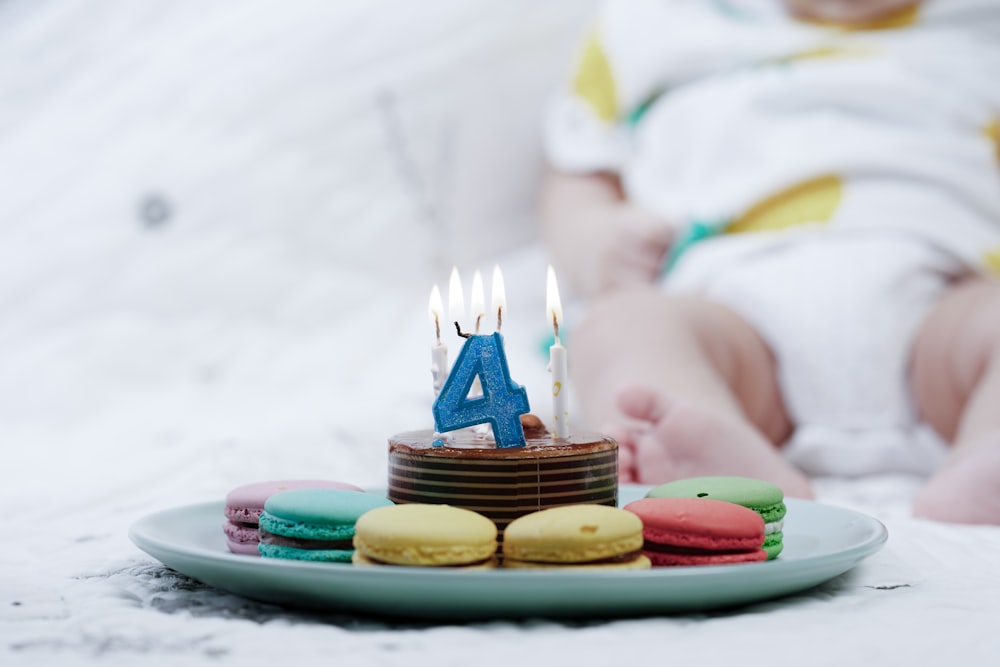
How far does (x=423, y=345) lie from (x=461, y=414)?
2.95 feet

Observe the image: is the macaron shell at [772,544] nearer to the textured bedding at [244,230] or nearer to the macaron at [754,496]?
the macaron at [754,496]

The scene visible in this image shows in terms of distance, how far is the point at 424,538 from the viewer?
1.82ft

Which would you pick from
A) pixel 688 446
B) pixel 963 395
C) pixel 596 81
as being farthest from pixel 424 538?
pixel 596 81

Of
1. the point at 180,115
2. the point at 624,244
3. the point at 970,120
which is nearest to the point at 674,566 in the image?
the point at 624,244

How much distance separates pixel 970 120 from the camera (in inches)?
57.4

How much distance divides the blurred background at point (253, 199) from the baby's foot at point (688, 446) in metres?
0.39

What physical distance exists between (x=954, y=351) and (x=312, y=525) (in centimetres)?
80

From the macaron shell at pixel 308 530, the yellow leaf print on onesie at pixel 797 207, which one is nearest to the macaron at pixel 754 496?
the macaron shell at pixel 308 530

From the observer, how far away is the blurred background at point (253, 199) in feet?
4.77

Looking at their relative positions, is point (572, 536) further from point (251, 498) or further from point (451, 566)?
point (251, 498)

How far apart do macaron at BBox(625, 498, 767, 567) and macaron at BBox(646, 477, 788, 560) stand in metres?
0.04

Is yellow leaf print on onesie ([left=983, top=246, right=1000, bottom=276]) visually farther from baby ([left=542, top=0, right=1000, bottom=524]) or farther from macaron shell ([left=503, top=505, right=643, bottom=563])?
macaron shell ([left=503, top=505, right=643, bottom=563])

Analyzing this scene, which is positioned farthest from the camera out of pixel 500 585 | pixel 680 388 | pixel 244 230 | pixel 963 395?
pixel 244 230

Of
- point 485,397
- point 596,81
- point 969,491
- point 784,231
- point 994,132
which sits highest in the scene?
point 596,81
